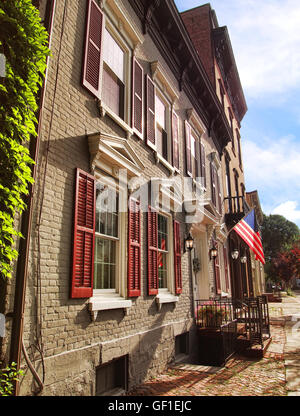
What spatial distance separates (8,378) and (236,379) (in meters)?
4.71

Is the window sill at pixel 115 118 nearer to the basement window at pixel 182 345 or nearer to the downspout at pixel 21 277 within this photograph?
the downspout at pixel 21 277

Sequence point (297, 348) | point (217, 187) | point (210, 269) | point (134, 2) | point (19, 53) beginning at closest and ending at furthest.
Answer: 1. point (19, 53)
2. point (134, 2)
3. point (297, 348)
4. point (210, 269)
5. point (217, 187)

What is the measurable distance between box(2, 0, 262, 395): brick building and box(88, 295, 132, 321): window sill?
0.08 feet

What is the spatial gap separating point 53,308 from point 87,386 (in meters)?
1.38

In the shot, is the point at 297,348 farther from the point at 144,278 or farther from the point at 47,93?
the point at 47,93

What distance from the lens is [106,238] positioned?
19.2 feet

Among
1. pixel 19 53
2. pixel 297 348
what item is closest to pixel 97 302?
pixel 19 53

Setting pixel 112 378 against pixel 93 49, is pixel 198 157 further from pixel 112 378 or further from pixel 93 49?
pixel 112 378

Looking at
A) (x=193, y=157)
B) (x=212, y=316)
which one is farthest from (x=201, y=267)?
(x=193, y=157)

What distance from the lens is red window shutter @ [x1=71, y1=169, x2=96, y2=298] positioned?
4699 mm

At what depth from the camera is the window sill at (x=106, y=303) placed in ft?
16.0

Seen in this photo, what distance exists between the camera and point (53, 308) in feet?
13.9

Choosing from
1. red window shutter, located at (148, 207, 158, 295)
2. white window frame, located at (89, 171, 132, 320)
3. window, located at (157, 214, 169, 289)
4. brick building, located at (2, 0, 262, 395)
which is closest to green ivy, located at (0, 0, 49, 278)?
brick building, located at (2, 0, 262, 395)

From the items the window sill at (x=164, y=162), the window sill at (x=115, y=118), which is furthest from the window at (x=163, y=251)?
the window sill at (x=115, y=118)
